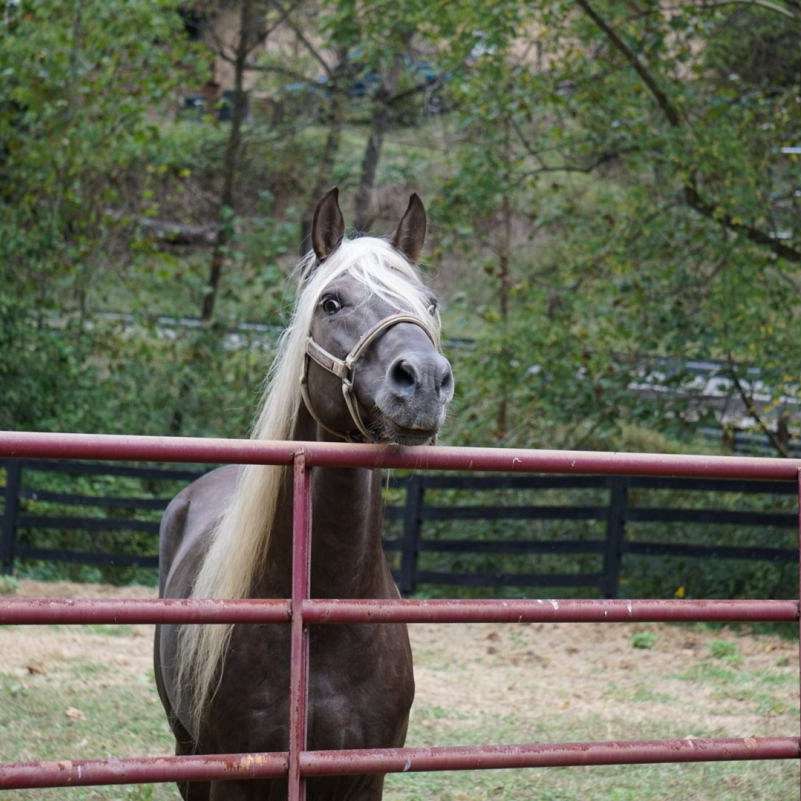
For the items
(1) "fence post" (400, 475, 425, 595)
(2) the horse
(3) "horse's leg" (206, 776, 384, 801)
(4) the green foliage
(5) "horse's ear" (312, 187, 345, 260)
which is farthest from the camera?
(1) "fence post" (400, 475, 425, 595)

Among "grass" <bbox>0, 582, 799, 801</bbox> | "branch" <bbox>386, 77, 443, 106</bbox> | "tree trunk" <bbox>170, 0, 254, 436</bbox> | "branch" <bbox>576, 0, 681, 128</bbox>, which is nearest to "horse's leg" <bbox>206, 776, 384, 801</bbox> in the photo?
"grass" <bbox>0, 582, 799, 801</bbox>

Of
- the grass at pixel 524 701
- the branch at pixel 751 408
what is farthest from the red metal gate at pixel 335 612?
the branch at pixel 751 408

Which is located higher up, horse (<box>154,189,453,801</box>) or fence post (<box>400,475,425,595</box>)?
horse (<box>154,189,453,801</box>)

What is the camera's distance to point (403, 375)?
269 cm

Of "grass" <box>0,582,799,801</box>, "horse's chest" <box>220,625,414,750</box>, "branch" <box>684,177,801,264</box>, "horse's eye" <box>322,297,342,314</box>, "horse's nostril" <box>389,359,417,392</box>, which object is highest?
"branch" <box>684,177,801,264</box>

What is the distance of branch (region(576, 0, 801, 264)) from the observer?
9.80 meters

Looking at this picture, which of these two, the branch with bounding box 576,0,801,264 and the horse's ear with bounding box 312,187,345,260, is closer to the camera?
the horse's ear with bounding box 312,187,345,260

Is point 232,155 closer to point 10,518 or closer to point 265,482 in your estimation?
point 10,518

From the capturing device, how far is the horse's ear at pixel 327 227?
10.7ft

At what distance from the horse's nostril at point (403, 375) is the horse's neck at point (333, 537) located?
462 millimetres

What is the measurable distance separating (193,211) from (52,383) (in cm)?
430

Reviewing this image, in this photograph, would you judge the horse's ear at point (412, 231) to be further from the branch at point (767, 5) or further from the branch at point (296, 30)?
the branch at point (296, 30)

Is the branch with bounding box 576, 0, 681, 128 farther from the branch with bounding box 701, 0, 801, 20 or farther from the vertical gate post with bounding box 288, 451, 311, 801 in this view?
the vertical gate post with bounding box 288, 451, 311, 801

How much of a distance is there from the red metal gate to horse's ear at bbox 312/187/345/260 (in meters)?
0.91
